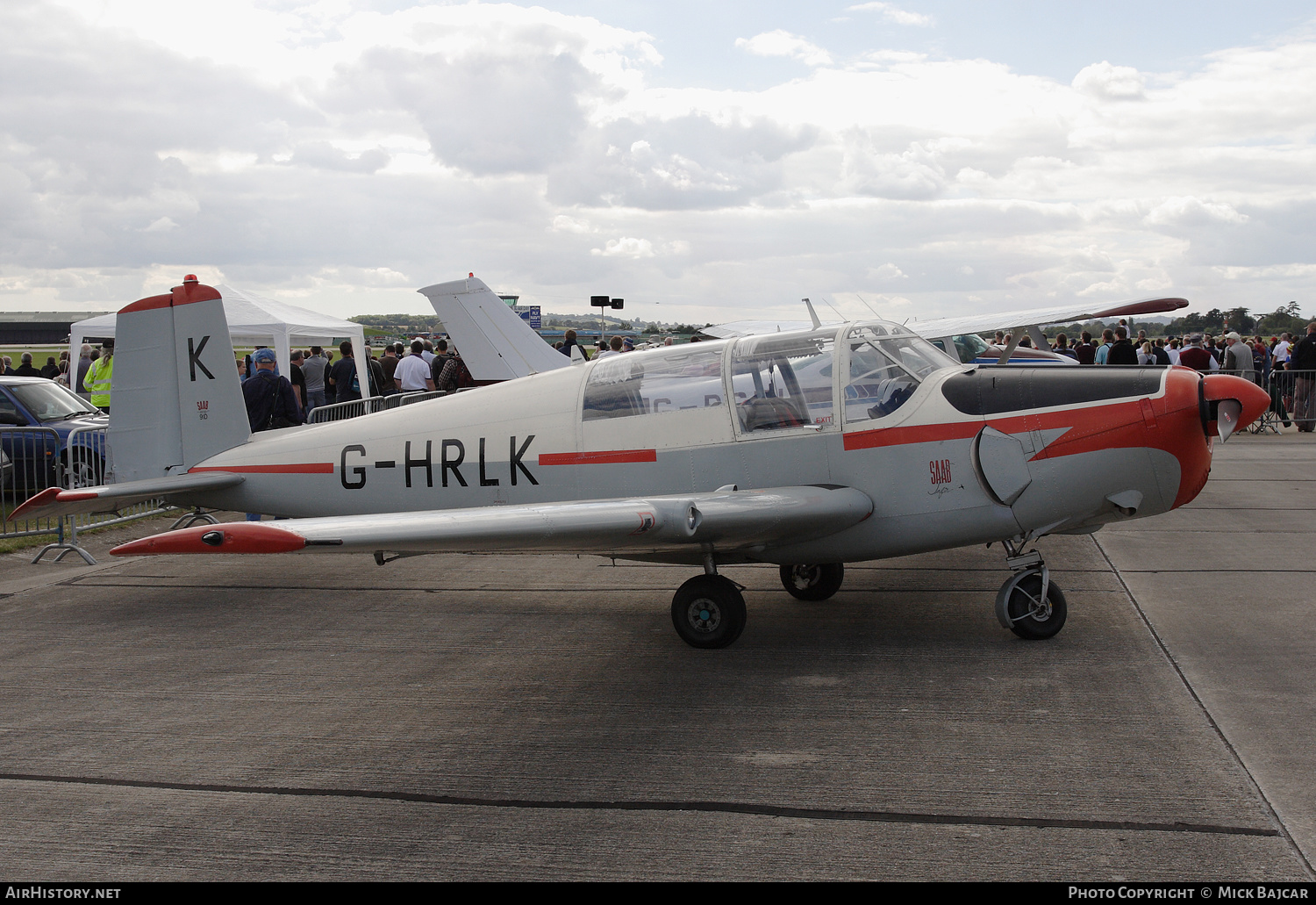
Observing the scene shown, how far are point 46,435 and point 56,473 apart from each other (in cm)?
85

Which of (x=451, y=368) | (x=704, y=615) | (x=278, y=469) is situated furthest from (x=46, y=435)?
(x=704, y=615)

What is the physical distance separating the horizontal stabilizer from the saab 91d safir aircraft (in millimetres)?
24

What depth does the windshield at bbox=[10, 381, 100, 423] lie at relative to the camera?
13.7 metres

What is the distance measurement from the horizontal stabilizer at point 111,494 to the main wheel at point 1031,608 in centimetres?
586

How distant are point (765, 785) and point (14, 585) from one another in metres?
7.67

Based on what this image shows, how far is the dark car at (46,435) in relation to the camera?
38.0 feet

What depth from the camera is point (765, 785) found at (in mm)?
4258

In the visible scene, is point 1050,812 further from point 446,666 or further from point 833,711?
point 446,666

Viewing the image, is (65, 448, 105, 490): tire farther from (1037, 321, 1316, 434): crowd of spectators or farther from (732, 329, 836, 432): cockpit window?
(1037, 321, 1316, 434): crowd of spectators

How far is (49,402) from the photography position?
13992 mm

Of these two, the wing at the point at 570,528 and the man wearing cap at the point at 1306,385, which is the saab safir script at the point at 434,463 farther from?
the man wearing cap at the point at 1306,385

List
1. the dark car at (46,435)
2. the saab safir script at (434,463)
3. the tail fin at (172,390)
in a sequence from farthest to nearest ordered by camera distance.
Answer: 1. the dark car at (46,435)
2. the tail fin at (172,390)
3. the saab safir script at (434,463)

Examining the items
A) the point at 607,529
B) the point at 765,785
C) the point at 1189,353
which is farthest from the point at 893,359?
the point at 1189,353

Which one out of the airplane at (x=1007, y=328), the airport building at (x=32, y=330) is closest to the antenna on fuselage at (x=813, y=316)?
the airplane at (x=1007, y=328)
